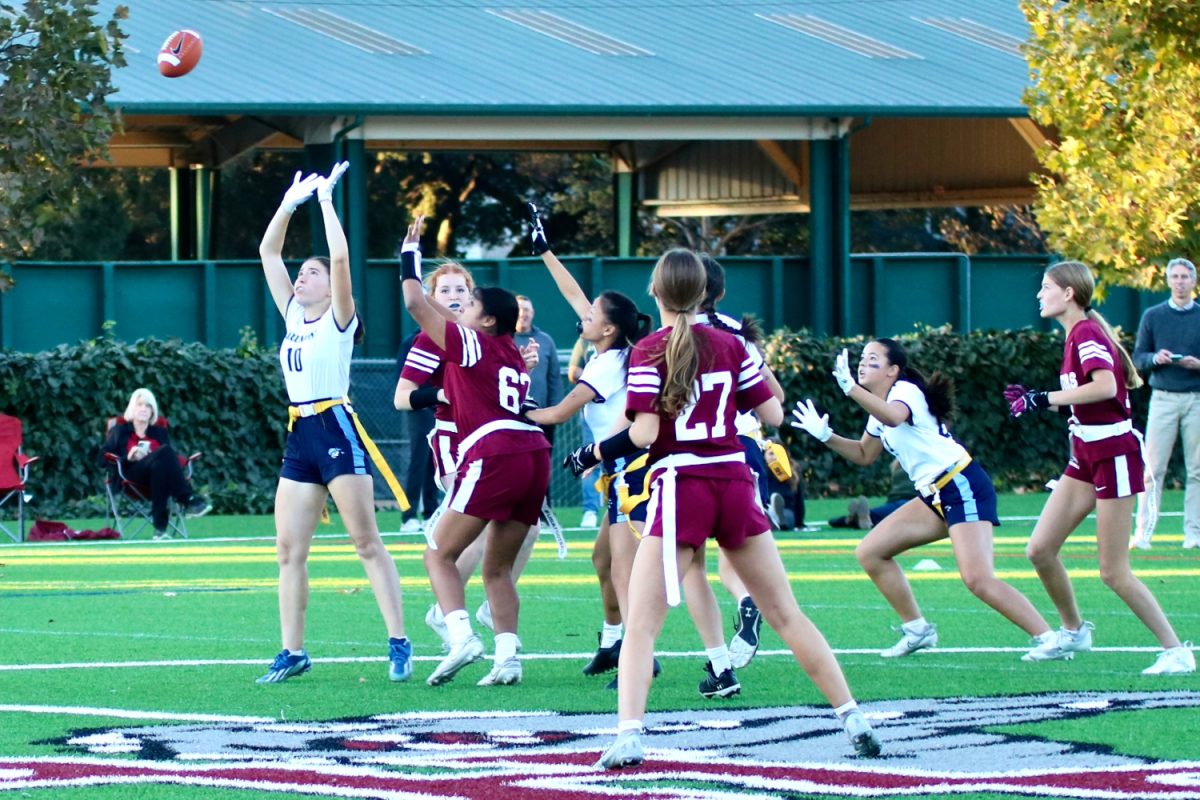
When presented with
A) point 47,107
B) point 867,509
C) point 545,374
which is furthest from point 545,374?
point 47,107

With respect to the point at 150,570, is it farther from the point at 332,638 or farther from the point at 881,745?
the point at 881,745

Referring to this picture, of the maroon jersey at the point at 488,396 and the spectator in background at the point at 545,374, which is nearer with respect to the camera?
the maroon jersey at the point at 488,396

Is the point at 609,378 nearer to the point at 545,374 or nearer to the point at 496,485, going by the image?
the point at 496,485

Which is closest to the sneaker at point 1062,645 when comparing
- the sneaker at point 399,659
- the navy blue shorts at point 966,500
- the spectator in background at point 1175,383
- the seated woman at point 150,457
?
the navy blue shorts at point 966,500

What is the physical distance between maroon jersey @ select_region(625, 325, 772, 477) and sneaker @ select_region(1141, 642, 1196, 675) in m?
3.13

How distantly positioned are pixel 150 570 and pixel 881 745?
33.9 feet

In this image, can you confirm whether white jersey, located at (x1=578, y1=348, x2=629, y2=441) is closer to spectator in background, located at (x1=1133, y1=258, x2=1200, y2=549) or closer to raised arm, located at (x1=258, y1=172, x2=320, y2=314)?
raised arm, located at (x1=258, y1=172, x2=320, y2=314)

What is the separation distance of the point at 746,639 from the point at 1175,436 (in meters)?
8.87

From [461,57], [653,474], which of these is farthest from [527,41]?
[653,474]

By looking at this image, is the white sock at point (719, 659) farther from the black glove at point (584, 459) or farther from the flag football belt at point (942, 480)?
the flag football belt at point (942, 480)

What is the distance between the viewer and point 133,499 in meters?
20.5

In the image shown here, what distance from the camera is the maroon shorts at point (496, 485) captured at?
9.66 meters

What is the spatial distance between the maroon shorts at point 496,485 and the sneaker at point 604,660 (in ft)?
2.89

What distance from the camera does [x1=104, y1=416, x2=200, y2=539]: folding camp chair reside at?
20.1 metres
